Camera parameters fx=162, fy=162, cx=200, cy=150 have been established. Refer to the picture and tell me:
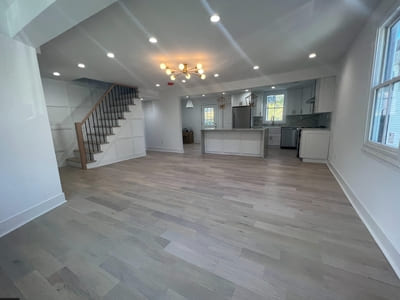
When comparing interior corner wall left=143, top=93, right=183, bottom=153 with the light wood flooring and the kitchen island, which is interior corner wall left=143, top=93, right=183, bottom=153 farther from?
the light wood flooring

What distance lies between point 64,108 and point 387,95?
22.6 ft

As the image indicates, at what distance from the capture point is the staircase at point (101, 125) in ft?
14.3

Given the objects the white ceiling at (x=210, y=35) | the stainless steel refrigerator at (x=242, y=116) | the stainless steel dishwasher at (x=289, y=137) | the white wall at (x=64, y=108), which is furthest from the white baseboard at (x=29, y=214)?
the stainless steel dishwasher at (x=289, y=137)

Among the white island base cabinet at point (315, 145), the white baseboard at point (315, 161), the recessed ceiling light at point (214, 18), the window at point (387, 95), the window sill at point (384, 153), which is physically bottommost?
the white baseboard at point (315, 161)

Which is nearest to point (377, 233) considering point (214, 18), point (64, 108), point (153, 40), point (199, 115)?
point (214, 18)

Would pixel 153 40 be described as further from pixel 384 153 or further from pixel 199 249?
pixel 384 153

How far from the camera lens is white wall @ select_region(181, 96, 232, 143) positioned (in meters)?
8.30

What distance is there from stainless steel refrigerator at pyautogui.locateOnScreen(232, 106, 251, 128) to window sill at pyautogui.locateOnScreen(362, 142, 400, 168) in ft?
16.3

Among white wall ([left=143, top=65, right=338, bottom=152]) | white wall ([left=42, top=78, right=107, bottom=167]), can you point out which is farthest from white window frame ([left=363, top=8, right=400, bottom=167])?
white wall ([left=42, top=78, right=107, bottom=167])

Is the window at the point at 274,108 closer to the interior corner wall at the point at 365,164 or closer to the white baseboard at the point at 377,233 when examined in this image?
the interior corner wall at the point at 365,164

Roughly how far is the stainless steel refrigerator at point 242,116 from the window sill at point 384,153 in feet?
16.3

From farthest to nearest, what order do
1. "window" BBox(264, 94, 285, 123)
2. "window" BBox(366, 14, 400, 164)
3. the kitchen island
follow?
"window" BBox(264, 94, 285, 123)
the kitchen island
"window" BBox(366, 14, 400, 164)

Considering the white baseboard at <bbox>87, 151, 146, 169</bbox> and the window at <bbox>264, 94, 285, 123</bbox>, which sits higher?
the window at <bbox>264, 94, 285, 123</bbox>

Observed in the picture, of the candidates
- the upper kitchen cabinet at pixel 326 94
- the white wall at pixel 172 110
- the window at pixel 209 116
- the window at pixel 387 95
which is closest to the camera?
the window at pixel 387 95
